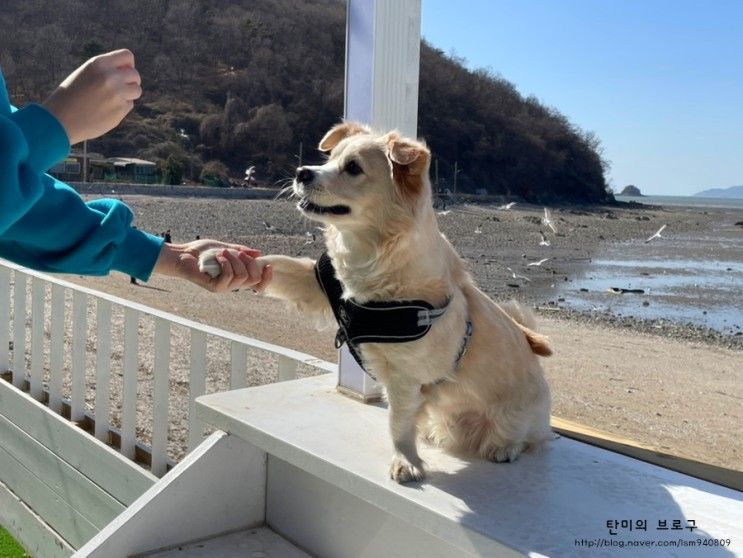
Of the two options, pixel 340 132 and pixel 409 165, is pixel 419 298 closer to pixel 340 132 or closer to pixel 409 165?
pixel 409 165

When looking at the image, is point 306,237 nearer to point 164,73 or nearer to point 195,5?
point 164,73

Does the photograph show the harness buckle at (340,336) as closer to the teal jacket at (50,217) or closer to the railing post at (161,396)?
the teal jacket at (50,217)

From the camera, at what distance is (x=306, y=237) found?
23.4 metres

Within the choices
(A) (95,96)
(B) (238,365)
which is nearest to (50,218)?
(A) (95,96)

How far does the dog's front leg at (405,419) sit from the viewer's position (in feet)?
5.69

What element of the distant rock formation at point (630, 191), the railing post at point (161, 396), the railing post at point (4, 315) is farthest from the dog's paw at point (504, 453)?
the distant rock formation at point (630, 191)

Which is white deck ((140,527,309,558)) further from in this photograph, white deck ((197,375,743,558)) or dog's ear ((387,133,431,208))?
dog's ear ((387,133,431,208))

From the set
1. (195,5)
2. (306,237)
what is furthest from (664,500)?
(195,5)

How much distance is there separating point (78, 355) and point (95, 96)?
278 centimetres

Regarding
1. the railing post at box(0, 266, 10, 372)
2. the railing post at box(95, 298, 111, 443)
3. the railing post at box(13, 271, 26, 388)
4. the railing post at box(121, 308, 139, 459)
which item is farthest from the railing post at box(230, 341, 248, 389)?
the railing post at box(0, 266, 10, 372)

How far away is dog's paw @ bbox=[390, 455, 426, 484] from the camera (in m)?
1.64

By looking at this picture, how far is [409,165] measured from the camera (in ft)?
6.01

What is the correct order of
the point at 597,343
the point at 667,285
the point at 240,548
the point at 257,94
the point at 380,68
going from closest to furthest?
the point at 240,548
the point at 380,68
the point at 597,343
the point at 667,285
the point at 257,94

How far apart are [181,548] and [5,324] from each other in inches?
111
